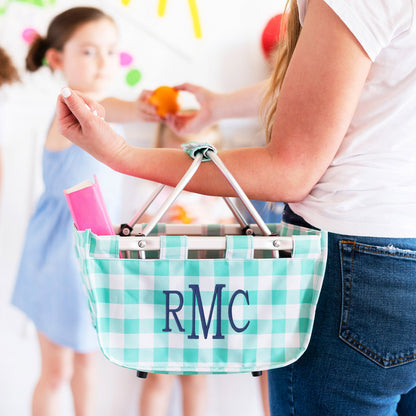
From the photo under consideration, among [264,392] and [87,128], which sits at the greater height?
[87,128]

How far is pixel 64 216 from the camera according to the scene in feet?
4.54

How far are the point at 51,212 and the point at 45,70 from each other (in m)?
0.41

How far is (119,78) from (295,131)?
1.01 metres

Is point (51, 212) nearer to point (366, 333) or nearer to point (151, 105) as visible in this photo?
point (151, 105)

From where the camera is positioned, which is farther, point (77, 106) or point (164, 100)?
point (164, 100)

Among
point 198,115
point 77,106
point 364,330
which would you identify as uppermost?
point 198,115

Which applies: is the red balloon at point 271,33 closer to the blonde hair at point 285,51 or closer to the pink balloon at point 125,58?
the pink balloon at point 125,58

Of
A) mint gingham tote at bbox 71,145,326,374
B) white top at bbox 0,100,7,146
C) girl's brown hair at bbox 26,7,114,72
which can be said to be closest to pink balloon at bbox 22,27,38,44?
girl's brown hair at bbox 26,7,114,72

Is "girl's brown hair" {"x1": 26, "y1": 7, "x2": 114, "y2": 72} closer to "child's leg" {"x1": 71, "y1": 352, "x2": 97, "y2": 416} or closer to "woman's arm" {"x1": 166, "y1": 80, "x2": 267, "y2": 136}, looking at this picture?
"woman's arm" {"x1": 166, "y1": 80, "x2": 267, "y2": 136}

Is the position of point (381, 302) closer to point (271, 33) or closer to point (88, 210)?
point (88, 210)

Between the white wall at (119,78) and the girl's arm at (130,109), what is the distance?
0.03 m

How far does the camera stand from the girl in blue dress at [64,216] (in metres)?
1.39

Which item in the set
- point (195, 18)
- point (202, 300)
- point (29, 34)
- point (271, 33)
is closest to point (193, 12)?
point (195, 18)

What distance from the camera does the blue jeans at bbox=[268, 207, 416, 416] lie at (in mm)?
553
